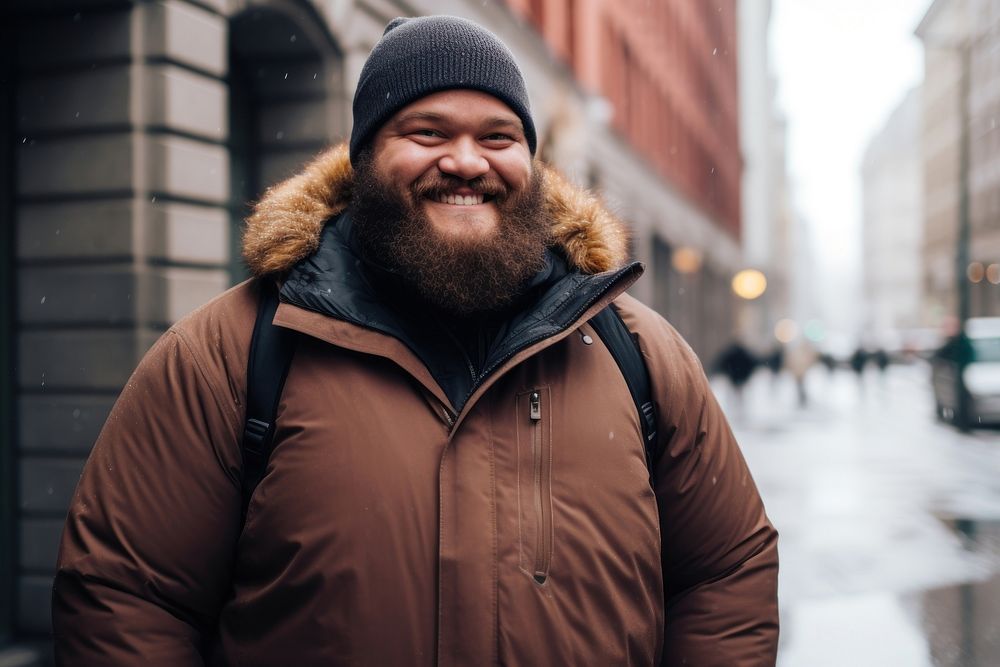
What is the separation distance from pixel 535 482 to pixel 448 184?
2.26ft

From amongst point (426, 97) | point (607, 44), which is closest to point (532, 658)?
point (426, 97)

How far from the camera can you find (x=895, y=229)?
127 metres

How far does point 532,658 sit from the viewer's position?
2043mm

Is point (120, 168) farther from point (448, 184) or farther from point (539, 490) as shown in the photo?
point (539, 490)

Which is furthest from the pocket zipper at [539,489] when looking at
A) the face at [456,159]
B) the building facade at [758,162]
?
the building facade at [758,162]

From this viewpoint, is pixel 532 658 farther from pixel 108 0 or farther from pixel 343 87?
pixel 343 87

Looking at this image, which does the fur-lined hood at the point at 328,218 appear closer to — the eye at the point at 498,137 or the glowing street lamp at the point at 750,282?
the eye at the point at 498,137

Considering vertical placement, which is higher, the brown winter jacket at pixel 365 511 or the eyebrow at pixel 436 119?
the eyebrow at pixel 436 119

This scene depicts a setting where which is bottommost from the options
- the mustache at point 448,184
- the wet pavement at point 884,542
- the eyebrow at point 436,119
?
the wet pavement at point 884,542

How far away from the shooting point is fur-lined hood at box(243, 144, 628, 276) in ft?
7.73

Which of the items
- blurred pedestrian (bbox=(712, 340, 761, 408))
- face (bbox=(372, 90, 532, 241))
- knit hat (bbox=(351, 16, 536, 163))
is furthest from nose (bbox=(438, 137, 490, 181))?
blurred pedestrian (bbox=(712, 340, 761, 408))

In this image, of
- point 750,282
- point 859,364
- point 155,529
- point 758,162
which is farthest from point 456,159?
point 758,162

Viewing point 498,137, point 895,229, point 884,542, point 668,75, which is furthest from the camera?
point 895,229

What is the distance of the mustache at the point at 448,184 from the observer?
2.34 metres
